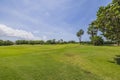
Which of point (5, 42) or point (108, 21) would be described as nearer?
point (108, 21)

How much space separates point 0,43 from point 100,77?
9374 cm

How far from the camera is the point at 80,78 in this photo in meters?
21.0

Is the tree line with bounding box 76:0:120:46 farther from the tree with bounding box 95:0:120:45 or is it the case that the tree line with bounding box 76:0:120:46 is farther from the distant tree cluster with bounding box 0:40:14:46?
the distant tree cluster with bounding box 0:40:14:46

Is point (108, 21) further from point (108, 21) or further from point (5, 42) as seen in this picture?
point (5, 42)

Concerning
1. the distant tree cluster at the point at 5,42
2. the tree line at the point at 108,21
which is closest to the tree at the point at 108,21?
the tree line at the point at 108,21

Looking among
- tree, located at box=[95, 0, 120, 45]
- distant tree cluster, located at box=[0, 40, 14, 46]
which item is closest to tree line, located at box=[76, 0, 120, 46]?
tree, located at box=[95, 0, 120, 45]

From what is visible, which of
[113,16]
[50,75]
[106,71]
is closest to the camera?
[50,75]

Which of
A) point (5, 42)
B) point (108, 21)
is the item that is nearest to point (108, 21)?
point (108, 21)

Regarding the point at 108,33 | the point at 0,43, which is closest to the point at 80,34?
the point at 0,43

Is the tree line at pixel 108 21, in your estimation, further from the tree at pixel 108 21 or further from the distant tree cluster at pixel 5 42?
the distant tree cluster at pixel 5 42

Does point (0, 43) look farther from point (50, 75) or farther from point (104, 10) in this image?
point (50, 75)

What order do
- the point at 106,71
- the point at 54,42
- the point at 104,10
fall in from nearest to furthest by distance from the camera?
the point at 106,71 → the point at 104,10 → the point at 54,42

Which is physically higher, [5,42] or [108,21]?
[108,21]

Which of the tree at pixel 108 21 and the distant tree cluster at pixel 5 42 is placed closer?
the tree at pixel 108 21
